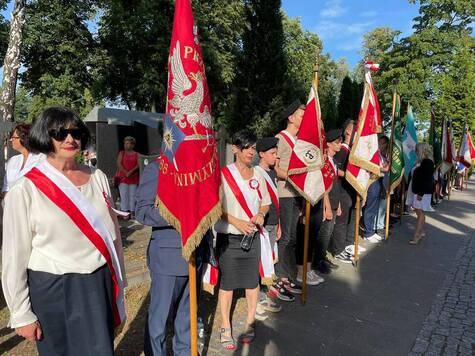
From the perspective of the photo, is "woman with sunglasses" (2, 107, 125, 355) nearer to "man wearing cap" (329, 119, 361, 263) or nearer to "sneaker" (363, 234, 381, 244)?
A: "man wearing cap" (329, 119, 361, 263)

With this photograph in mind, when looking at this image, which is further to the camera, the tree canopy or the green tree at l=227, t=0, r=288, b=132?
the tree canopy

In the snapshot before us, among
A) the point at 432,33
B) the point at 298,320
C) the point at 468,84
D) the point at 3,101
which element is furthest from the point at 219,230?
the point at 432,33

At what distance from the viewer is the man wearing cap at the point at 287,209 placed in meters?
4.93

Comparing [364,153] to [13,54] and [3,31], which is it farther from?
[3,31]

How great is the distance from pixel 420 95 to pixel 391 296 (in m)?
26.4

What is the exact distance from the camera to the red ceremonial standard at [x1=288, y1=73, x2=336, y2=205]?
466 centimetres

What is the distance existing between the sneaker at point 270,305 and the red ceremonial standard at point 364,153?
8.61 feet

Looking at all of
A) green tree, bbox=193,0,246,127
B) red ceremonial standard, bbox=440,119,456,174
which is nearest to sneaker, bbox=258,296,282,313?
red ceremonial standard, bbox=440,119,456,174

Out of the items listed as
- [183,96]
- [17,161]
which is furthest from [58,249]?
[17,161]

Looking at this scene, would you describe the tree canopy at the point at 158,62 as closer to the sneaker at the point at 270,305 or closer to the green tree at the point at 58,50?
the green tree at the point at 58,50

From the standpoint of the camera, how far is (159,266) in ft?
9.53

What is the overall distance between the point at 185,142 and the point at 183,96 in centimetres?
32

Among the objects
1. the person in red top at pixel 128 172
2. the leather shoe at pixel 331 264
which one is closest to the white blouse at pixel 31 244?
the leather shoe at pixel 331 264

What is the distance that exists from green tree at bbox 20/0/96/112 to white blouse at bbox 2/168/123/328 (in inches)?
898
